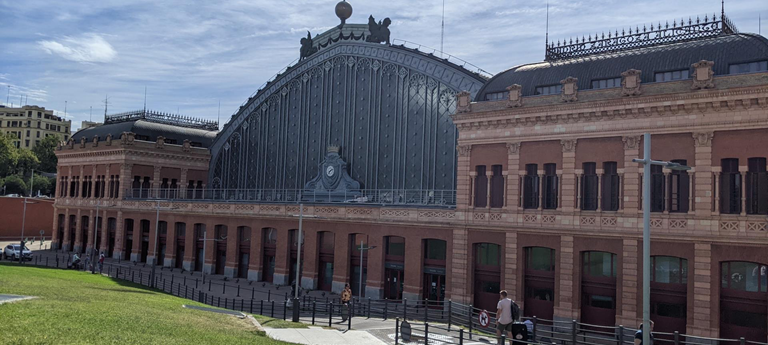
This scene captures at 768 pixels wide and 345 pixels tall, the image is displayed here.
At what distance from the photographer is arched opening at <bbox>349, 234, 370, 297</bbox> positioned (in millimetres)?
52969

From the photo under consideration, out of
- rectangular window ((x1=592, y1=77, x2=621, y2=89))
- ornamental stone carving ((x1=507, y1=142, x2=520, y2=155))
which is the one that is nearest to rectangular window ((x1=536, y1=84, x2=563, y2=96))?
rectangular window ((x1=592, y1=77, x2=621, y2=89))

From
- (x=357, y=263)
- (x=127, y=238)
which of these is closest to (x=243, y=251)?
(x=357, y=263)

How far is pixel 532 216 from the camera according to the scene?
137 feet

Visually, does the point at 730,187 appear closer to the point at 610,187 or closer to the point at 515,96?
the point at 610,187

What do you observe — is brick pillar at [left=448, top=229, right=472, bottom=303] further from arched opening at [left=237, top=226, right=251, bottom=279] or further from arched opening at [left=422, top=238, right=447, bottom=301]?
arched opening at [left=237, top=226, right=251, bottom=279]

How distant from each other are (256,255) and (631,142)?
120 feet

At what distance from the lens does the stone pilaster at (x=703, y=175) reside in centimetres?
3512

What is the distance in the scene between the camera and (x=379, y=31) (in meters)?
64.7

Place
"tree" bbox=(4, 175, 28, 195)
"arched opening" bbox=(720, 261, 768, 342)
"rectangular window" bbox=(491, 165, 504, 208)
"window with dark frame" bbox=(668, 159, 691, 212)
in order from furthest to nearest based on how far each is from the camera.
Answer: "tree" bbox=(4, 175, 28, 195)
"rectangular window" bbox=(491, 165, 504, 208)
"window with dark frame" bbox=(668, 159, 691, 212)
"arched opening" bbox=(720, 261, 768, 342)

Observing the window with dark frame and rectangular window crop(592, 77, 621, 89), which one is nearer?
the window with dark frame

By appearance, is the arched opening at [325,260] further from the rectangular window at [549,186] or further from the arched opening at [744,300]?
the arched opening at [744,300]

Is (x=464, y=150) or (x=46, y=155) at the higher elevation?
(x=46, y=155)

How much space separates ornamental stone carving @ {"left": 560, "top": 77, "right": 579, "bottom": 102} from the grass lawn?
23.1m

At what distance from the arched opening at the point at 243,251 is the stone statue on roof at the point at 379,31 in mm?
22188
